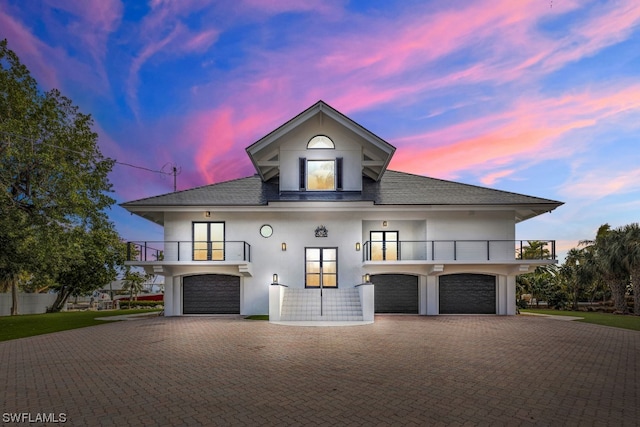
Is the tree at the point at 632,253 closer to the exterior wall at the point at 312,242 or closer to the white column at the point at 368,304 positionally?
the exterior wall at the point at 312,242

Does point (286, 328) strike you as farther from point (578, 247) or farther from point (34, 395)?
point (578, 247)

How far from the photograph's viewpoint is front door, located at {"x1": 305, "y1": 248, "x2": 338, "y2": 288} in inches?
677

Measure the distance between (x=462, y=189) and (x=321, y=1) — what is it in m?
11.7

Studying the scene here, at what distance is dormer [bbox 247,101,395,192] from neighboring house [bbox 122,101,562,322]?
0.05m

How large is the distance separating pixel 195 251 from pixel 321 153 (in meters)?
8.28

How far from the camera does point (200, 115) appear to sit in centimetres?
2109

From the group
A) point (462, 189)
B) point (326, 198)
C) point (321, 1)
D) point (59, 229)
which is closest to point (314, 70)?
point (321, 1)

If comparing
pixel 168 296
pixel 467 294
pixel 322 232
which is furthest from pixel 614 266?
pixel 168 296

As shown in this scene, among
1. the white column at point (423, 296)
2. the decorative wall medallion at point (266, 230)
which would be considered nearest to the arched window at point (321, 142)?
the decorative wall medallion at point (266, 230)

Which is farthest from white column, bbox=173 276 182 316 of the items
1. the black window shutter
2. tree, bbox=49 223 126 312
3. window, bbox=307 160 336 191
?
window, bbox=307 160 336 191

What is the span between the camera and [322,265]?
1716 cm

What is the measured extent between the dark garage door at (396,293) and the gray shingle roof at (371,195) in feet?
13.0

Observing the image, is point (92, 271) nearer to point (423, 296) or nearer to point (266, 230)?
point (266, 230)

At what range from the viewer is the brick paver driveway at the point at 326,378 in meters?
4.67
